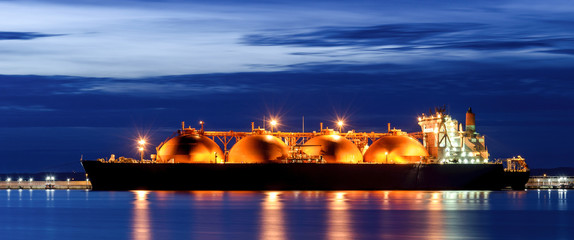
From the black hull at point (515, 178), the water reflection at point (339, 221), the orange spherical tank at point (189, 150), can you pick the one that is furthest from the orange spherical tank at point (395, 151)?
the water reflection at point (339, 221)

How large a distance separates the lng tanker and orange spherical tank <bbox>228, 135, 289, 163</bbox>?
107 millimetres

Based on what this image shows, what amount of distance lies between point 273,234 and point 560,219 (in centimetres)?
2441

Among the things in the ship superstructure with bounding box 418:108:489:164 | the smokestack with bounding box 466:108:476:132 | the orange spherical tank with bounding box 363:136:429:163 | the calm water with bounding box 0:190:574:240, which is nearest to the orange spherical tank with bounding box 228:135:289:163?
the orange spherical tank with bounding box 363:136:429:163

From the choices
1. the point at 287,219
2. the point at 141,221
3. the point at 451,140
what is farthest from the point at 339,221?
the point at 451,140

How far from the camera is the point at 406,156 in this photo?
100312 mm

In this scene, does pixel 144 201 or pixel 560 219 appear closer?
pixel 560 219

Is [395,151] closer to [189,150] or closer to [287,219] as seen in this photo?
[189,150]

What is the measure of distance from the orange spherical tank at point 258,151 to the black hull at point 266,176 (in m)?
2.49

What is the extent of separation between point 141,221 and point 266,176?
1402 inches

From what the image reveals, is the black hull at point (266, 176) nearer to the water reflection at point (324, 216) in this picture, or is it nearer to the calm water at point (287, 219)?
the water reflection at point (324, 216)

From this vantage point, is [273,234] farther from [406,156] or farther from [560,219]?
[406,156]

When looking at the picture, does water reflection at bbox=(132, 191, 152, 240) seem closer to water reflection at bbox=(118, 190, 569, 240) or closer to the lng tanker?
water reflection at bbox=(118, 190, 569, 240)

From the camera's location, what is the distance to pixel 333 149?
9875 centimetres

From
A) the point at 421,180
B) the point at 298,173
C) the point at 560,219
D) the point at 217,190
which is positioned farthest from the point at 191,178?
the point at 560,219
